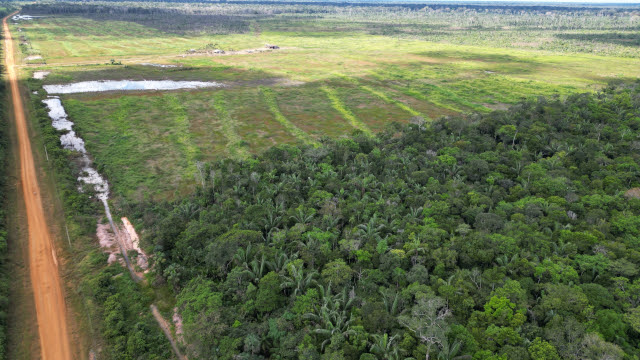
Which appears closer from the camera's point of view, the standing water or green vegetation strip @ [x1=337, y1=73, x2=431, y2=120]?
the standing water

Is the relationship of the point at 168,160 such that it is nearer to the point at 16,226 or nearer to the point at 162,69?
the point at 16,226

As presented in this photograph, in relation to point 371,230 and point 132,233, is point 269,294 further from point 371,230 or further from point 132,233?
point 132,233

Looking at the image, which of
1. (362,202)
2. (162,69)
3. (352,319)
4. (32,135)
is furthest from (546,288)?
(162,69)

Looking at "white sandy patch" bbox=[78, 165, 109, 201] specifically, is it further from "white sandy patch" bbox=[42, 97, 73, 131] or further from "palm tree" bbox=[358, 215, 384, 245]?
"palm tree" bbox=[358, 215, 384, 245]

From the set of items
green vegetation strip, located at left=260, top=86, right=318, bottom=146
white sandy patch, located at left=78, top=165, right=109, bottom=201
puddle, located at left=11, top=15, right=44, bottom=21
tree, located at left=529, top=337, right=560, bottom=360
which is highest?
puddle, located at left=11, top=15, right=44, bottom=21

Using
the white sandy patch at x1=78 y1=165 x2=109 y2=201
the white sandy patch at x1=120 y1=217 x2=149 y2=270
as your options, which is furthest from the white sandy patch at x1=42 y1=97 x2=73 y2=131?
the white sandy patch at x1=120 y1=217 x2=149 y2=270

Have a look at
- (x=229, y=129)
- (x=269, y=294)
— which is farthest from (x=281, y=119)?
(x=269, y=294)

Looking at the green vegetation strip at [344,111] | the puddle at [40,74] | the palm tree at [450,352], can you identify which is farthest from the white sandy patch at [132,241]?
the puddle at [40,74]
